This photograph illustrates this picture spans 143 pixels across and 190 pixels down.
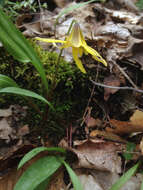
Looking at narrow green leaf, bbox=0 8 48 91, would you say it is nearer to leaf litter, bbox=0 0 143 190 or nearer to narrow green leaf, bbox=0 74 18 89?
narrow green leaf, bbox=0 74 18 89

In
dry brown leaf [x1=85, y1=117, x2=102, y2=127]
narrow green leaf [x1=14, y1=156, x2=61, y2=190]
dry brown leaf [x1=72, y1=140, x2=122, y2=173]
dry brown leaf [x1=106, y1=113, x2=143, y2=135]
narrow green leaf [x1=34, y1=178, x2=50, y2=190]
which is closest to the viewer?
narrow green leaf [x1=14, y1=156, x2=61, y2=190]

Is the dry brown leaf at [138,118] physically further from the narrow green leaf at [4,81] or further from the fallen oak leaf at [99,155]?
the narrow green leaf at [4,81]

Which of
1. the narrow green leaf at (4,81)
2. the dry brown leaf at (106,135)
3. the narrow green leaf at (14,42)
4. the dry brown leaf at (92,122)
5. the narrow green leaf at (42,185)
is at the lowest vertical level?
the narrow green leaf at (42,185)

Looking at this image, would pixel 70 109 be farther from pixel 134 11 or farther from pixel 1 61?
pixel 134 11

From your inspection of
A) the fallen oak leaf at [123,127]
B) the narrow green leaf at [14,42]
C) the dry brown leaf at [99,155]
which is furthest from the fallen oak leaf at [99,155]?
the narrow green leaf at [14,42]

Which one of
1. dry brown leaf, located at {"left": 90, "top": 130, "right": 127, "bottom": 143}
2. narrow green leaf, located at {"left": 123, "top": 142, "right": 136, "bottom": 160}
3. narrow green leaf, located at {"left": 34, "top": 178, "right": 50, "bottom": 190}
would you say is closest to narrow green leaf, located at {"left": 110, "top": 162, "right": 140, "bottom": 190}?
narrow green leaf, located at {"left": 123, "top": 142, "right": 136, "bottom": 160}

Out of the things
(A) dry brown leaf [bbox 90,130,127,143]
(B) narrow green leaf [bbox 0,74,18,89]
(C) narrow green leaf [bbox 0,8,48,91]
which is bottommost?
(A) dry brown leaf [bbox 90,130,127,143]
